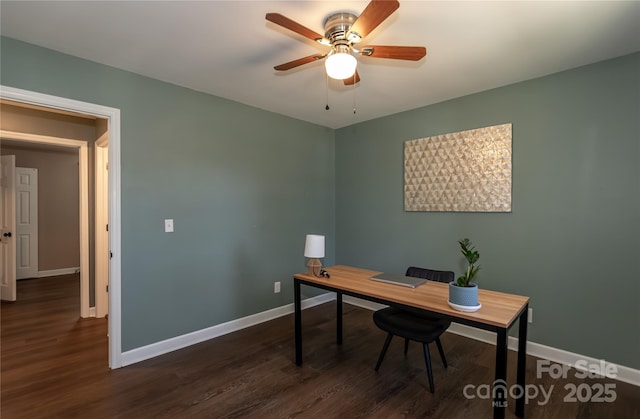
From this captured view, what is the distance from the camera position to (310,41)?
78.1 inches

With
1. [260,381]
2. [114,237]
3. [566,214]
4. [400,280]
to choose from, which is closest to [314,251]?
[400,280]

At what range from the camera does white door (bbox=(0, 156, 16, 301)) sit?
4.02m

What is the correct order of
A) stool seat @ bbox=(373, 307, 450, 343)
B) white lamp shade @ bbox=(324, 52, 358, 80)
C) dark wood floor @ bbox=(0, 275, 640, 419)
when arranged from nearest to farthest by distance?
white lamp shade @ bbox=(324, 52, 358, 80) < dark wood floor @ bbox=(0, 275, 640, 419) < stool seat @ bbox=(373, 307, 450, 343)

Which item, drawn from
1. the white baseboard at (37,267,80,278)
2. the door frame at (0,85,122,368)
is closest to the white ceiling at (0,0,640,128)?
the door frame at (0,85,122,368)

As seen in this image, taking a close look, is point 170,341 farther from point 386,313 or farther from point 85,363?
point 386,313

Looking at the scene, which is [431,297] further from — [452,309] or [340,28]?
[340,28]

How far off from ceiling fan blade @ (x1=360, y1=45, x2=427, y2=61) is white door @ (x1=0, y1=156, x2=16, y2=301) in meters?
5.19

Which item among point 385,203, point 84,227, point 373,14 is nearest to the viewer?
point 373,14

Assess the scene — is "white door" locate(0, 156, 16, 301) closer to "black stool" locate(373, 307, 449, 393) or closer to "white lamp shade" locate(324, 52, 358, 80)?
"black stool" locate(373, 307, 449, 393)

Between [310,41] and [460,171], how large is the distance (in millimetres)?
1903

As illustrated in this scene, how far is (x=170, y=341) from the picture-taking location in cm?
266

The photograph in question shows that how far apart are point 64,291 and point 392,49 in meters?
5.58

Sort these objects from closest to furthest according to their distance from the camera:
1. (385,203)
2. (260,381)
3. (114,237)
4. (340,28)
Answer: (340,28) < (260,381) < (114,237) < (385,203)

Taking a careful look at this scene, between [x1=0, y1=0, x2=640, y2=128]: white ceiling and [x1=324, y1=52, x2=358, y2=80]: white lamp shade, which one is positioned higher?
[x1=0, y1=0, x2=640, y2=128]: white ceiling
